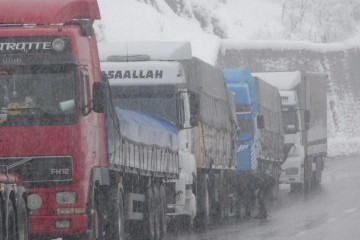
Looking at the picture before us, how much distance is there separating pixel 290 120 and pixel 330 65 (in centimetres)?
5375

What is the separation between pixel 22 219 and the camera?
550 inches

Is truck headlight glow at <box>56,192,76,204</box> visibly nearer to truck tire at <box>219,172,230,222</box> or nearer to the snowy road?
the snowy road

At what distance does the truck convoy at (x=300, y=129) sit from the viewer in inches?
1508

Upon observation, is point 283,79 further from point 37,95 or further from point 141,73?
point 37,95

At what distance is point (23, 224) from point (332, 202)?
18.3 metres

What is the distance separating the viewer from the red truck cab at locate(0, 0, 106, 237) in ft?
50.9

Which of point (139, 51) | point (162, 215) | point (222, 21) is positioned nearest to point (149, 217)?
point (162, 215)

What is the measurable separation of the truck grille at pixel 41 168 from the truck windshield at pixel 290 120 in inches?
951

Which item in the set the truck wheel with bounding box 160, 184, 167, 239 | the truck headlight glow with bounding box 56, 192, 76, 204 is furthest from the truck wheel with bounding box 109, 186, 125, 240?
the truck wheel with bounding box 160, 184, 167, 239

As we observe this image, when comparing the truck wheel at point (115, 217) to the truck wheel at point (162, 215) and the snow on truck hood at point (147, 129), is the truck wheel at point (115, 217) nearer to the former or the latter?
the snow on truck hood at point (147, 129)

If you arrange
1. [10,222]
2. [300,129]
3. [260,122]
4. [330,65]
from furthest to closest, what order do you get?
[330,65] → [300,129] → [260,122] → [10,222]

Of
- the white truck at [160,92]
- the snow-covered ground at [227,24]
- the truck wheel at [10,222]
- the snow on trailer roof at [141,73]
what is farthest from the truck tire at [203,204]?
the snow-covered ground at [227,24]

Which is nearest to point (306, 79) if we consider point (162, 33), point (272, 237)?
point (272, 237)

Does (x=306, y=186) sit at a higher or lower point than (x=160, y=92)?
lower
